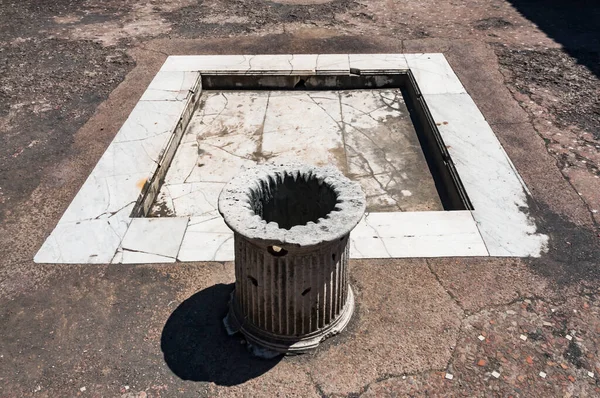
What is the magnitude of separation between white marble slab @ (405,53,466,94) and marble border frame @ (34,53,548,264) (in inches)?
1.9

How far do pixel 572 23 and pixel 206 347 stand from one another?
937cm

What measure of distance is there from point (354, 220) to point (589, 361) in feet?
6.26

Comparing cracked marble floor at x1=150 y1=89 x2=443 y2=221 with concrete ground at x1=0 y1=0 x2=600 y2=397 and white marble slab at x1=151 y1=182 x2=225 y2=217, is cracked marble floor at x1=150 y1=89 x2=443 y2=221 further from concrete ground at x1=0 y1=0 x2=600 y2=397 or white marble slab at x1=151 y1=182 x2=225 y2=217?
concrete ground at x1=0 y1=0 x2=600 y2=397

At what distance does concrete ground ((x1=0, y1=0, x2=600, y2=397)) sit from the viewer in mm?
3541

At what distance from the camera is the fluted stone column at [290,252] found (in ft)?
11.0

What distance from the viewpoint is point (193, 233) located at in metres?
4.86

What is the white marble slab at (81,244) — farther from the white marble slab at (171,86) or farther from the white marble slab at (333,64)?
the white marble slab at (333,64)

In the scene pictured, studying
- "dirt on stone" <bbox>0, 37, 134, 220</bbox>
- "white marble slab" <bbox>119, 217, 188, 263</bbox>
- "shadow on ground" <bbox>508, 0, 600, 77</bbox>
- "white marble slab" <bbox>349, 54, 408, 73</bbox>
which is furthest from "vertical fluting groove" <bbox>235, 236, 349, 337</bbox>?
"shadow on ground" <bbox>508, 0, 600, 77</bbox>

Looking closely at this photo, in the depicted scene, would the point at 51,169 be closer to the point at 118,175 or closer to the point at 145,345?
the point at 118,175

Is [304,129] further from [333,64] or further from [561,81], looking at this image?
[561,81]

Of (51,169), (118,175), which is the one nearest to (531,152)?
(118,175)

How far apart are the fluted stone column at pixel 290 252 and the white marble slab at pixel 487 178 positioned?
1647 millimetres

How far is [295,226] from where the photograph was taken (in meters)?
3.40

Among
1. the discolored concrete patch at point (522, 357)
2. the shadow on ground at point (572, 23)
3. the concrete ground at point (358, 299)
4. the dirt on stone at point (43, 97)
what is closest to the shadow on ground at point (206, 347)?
the concrete ground at point (358, 299)
